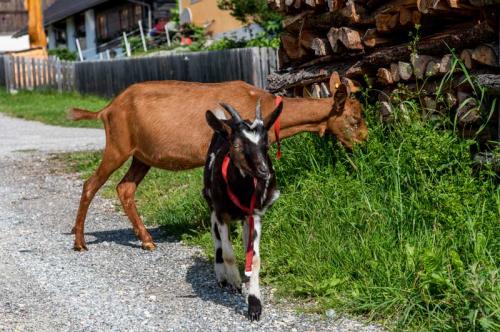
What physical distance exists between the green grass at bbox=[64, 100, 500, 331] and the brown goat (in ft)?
1.04

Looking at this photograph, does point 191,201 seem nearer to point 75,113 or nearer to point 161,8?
point 75,113

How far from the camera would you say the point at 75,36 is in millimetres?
54312

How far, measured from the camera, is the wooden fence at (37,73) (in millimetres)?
32062

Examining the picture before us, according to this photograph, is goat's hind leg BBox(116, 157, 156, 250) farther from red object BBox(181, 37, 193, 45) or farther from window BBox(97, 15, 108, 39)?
window BBox(97, 15, 108, 39)

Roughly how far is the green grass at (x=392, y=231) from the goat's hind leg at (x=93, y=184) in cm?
89

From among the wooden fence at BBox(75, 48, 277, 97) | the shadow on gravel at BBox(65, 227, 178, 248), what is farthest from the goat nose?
the wooden fence at BBox(75, 48, 277, 97)

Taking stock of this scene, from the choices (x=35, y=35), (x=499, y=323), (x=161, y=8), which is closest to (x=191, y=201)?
(x=499, y=323)

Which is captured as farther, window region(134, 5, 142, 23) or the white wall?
the white wall

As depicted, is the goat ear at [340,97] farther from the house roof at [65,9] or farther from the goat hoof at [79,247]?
the house roof at [65,9]

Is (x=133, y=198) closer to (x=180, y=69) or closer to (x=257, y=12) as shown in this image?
(x=180, y=69)

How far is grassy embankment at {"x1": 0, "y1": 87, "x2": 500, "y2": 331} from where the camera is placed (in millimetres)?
5414

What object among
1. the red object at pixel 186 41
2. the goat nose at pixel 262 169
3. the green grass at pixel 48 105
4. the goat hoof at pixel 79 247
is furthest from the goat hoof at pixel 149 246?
the red object at pixel 186 41

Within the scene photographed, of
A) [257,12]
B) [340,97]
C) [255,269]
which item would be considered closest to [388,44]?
[340,97]

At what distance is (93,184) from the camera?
27.7 feet
